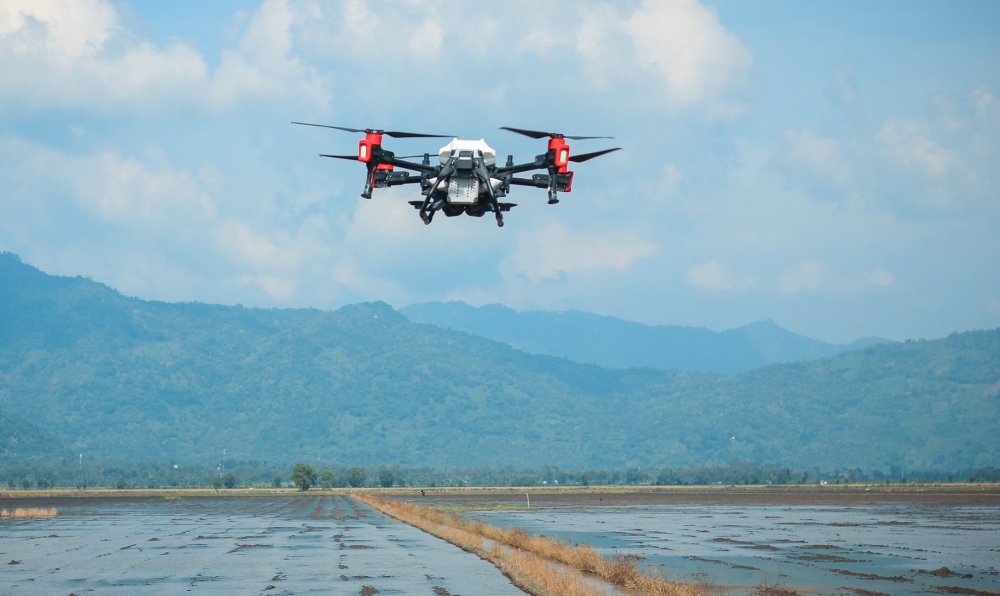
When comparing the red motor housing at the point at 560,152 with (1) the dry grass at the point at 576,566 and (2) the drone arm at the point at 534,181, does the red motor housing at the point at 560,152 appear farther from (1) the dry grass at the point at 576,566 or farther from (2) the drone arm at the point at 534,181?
(1) the dry grass at the point at 576,566

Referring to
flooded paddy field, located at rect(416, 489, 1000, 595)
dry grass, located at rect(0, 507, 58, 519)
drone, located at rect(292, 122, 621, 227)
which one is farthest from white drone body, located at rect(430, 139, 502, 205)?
dry grass, located at rect(0, 507, 58, 519)

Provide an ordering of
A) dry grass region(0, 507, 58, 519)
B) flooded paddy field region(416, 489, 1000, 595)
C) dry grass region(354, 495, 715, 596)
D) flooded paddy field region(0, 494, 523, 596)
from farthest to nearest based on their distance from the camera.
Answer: dry grass region(0, 507, 58, 519) < flooded paddy field region(416, 489, 1000, 595) < flooded paddy field region(0, 494, 523, 596) < dry grass region(354, 495, 715, 596)

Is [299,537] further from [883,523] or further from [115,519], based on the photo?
[883,523]

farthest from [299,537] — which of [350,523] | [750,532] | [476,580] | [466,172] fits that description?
[466,172]

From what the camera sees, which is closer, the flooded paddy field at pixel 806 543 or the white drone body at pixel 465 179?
the white drone body at pixel 465 179

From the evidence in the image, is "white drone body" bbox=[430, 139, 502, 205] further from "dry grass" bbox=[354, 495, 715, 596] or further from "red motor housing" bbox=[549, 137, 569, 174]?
"dry grass" bbox=[354, 495, 715, 596]

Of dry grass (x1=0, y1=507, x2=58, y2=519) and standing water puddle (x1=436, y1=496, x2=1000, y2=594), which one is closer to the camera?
standing water puddle (x1=436, y1=496, x2=1000, y2=594)

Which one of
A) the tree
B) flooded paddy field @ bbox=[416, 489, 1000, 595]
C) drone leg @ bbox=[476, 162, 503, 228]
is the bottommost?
flooded paddy field @ bbox=[416, 489, 1000, 595]

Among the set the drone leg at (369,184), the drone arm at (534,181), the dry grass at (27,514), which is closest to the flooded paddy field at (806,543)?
the drone arm at (534,181)
